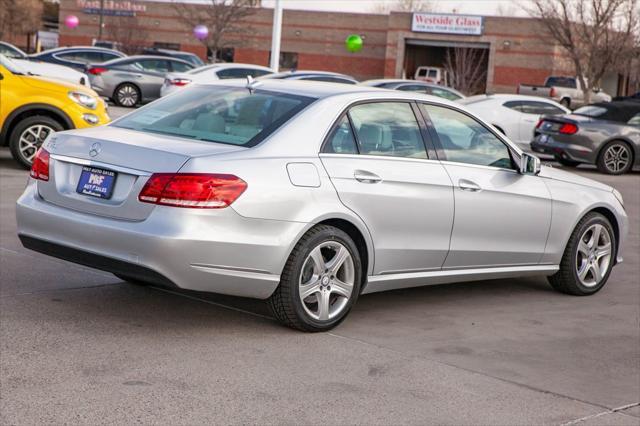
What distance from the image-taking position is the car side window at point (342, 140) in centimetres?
614

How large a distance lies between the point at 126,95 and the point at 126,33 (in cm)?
3803

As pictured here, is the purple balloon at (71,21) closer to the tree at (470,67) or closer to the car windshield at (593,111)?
the tree at (470,67)

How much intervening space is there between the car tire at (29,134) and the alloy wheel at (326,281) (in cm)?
720

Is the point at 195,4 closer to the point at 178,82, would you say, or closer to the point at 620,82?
the point at 620,82

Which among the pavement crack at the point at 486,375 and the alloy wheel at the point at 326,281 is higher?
the alloy wheel at the point at 326,281

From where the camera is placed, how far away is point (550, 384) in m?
5.32

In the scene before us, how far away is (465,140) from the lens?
698 centimetres

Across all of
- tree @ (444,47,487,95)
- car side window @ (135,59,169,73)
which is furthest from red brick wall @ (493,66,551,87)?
car side window @ (135,59,169,73)

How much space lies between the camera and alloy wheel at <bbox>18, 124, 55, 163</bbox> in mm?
12477

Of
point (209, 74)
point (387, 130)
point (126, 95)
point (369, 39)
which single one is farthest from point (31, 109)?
point (369, 39)

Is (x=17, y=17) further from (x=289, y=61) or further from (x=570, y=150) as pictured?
(x=570, y=150)

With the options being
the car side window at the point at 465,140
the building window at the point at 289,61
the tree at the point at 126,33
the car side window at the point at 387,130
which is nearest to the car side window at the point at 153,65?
the car side window at the point at 465,140

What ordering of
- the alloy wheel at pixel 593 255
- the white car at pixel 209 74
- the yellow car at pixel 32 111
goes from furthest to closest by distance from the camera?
1. the white car at pixel 209 74
2. the yellow car at pixel 32 111
3. the alloy wheel at pixel 593 255

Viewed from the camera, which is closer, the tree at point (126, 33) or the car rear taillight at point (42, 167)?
the car rear taillight at point (42, 167)
